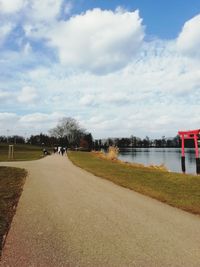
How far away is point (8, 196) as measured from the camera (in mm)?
10195

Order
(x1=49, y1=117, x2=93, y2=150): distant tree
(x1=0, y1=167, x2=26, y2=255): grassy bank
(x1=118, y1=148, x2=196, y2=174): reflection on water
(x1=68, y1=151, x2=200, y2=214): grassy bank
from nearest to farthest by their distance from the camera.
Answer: (x1=0, y1=167, x2=26, y2=255): grassy bank → (x1=68, y1=151, x2=200, y2=214): grassy bank → (x1=118, y1=148, x2=196, y2=174): reflection on water → (x1=49, y1=117, x2=93, y2=150): distant tree

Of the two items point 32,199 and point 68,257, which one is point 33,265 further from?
point 32,199

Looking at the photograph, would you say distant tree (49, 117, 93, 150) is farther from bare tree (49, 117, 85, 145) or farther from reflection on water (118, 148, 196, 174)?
reflection on water (118, 148, 196, 174)

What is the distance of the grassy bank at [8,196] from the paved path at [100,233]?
194 millimetres

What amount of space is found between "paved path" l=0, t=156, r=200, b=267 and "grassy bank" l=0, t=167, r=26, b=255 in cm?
19

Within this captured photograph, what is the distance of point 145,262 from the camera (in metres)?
4.51

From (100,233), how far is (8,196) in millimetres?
5124

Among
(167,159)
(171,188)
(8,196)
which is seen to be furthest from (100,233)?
(167,159)

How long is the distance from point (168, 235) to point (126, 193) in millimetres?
5038

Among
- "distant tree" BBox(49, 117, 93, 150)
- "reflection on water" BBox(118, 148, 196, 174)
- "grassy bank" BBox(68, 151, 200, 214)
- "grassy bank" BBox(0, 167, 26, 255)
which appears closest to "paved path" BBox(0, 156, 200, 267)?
"grassy bank" BBox(0, 167, 26, 255)

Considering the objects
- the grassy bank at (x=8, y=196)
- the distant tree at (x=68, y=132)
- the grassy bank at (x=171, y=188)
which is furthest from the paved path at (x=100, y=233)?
the distant tree at (x=68, y=132)

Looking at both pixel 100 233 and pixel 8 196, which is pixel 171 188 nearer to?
pixel 8 196

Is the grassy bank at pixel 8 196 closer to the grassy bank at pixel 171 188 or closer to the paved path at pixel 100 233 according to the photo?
the paved path at pixel 100 233

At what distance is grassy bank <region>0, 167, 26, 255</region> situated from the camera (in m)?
6.64
